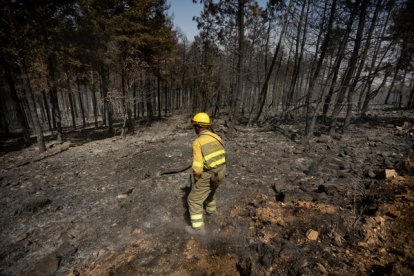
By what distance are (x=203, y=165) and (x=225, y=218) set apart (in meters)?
1.43

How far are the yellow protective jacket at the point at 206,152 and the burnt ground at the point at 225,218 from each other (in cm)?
132

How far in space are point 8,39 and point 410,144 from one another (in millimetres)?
17859

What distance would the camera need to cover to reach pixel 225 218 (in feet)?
16.1

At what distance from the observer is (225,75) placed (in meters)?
18.5

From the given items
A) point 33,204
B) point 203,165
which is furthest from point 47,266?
point 203,165

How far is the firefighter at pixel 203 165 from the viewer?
4141 millimetres

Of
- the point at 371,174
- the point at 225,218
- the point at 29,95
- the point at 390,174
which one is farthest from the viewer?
the point at 29,95

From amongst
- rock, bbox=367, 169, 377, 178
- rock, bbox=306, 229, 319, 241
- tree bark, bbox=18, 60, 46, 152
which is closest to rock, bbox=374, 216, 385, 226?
rock, bbox=306, 229, 319, 241

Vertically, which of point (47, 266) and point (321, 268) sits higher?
point (321, 268)

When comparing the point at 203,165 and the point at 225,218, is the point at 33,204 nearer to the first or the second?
the point at 203,165

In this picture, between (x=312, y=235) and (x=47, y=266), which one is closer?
(x=47, y=266)

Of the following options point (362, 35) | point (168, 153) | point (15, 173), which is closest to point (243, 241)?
point (168, 153)

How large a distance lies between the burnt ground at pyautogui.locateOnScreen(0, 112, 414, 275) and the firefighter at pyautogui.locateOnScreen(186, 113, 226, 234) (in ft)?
1.33

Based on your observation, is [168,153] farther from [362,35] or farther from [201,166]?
[362,35]
